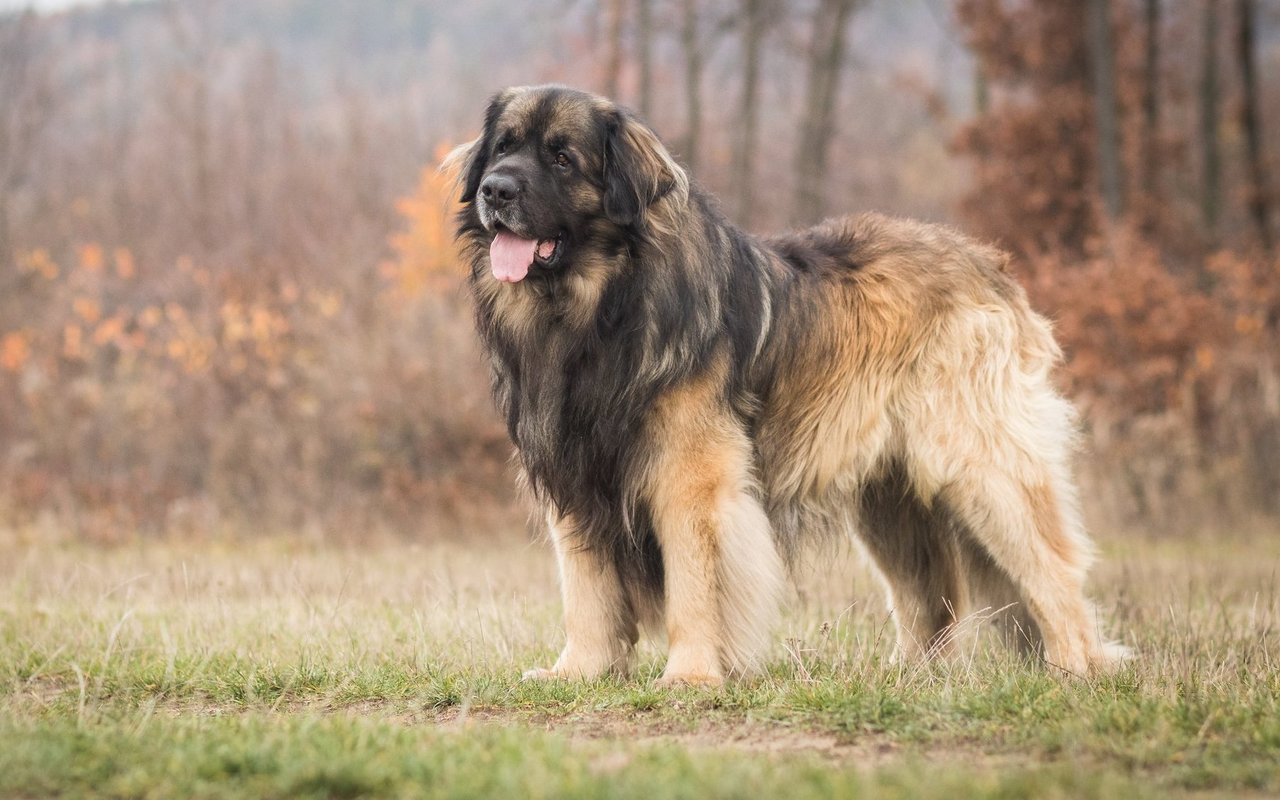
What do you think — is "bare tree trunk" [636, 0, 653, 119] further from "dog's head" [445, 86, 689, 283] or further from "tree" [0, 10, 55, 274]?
"dog's head" [445, 86, 689, 283]

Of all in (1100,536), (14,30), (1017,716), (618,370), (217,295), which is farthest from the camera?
(14,30)

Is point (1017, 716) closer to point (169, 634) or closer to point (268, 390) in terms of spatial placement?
point (169, 634)

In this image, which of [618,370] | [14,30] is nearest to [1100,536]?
[618,370]

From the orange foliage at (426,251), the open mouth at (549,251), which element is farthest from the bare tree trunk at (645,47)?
the open mouth at (549,251)

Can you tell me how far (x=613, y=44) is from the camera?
20375mm

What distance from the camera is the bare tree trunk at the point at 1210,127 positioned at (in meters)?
20.4

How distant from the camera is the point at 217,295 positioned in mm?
15555

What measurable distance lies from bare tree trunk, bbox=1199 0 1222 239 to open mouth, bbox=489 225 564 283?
17952 mm

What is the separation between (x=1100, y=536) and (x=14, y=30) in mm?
18876

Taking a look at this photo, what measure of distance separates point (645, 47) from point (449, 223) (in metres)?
7.41

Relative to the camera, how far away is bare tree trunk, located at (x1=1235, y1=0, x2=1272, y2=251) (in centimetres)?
1916

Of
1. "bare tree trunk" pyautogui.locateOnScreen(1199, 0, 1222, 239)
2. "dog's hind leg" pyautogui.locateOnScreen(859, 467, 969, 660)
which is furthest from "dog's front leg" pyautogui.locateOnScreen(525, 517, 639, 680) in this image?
"bare tree trunk" pyautogui.locateOnScreen(1199, 0, 1222, 239)

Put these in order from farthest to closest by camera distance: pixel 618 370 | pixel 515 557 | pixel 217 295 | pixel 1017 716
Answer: pixel 217 295, pixel 515 557, pixel 618 370, pixel 1017 716

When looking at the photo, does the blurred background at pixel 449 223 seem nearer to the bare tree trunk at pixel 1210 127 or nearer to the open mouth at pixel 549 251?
the bare tree trunk at pixel 1210 127
